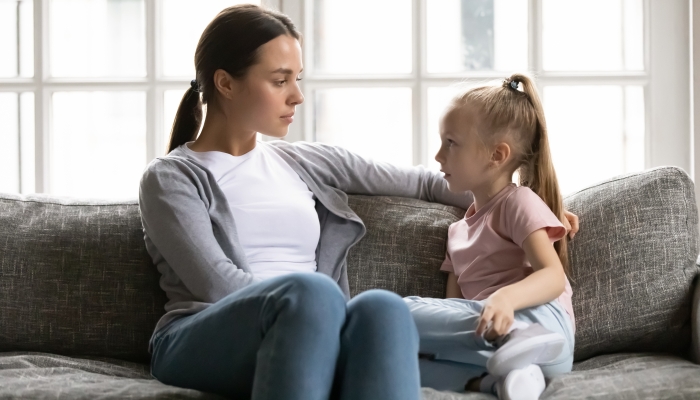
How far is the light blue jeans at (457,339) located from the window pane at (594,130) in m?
1.00

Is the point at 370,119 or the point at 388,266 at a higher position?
the point at 370,119

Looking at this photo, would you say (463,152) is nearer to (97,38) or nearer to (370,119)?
(370,119)

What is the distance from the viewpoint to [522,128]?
5.47 feet

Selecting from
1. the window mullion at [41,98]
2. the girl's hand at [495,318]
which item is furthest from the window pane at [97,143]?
the girl's hand at [495,318]

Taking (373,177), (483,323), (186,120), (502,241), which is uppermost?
(186,120)

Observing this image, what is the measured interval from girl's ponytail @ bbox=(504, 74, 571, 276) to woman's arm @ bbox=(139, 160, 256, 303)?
0.65 metres

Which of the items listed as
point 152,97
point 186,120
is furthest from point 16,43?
point 186,120

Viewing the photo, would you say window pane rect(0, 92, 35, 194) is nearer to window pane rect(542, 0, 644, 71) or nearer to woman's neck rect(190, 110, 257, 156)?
woman's neck rect(190, 110, 257, 156)

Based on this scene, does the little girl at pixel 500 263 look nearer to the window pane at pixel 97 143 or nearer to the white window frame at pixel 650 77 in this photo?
the white window frame at pixel 650 77

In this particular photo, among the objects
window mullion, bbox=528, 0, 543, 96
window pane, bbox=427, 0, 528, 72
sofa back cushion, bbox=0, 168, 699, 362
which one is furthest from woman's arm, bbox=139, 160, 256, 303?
window mullion, bbox=528, 0, 543, 96

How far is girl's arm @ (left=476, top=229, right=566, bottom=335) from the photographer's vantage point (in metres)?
1.36

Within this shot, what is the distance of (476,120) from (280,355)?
736 millimetres

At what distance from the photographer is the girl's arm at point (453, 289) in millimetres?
1765

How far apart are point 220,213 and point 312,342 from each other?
558 mm
